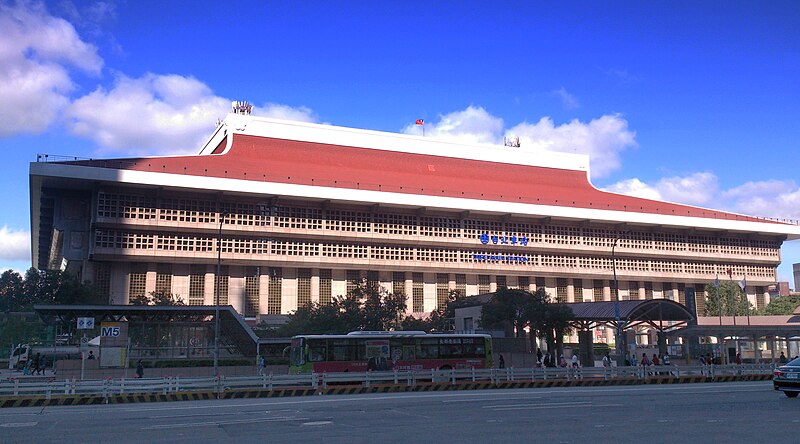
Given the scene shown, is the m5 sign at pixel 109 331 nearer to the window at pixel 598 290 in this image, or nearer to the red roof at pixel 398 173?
the red roof at pixel 398 173

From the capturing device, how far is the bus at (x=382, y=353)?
3747 cm

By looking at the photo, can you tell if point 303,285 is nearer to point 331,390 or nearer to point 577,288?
point 577,288

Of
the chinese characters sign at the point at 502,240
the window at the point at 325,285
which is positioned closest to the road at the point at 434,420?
the window at the point at 325,285

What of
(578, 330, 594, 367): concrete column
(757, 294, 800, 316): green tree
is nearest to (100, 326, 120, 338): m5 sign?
(578, 330, 594, 367): concrete column

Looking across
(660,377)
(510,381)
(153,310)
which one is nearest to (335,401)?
(510,381)

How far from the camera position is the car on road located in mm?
23359

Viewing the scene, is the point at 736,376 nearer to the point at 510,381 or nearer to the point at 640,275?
the point at 510,381

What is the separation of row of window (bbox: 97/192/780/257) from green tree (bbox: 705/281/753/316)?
675cm

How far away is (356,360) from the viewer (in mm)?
37906

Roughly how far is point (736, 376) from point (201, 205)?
53.6 meters

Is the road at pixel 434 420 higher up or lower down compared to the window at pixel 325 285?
lower down

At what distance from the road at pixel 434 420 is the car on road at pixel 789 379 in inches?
14.7

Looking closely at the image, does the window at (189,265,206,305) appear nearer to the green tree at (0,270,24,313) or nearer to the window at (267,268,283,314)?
the window at (267,268,283,314)

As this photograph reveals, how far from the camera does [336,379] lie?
33250 millimetres
